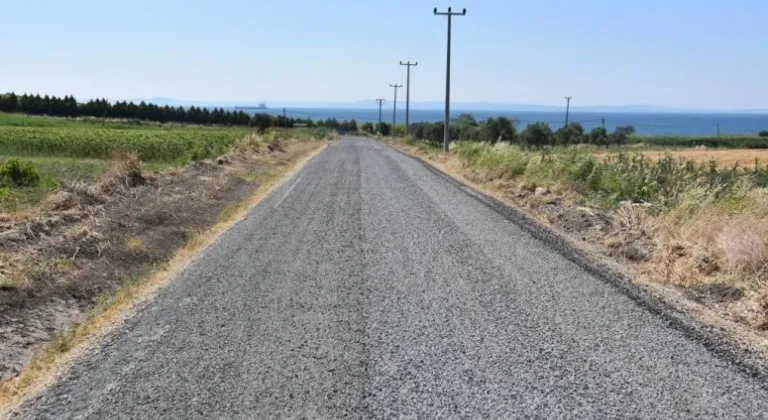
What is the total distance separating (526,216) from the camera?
44.7 feet

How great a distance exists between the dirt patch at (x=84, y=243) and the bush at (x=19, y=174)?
8.51 feet

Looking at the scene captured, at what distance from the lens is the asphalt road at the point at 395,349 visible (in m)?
4.50

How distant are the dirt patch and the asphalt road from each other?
2.58 feet

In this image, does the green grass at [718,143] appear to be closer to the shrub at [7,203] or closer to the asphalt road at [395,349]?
the shrub at [7,203]

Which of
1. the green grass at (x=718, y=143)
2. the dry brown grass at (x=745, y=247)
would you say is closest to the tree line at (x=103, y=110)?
the green grass at (x=718, y=143)

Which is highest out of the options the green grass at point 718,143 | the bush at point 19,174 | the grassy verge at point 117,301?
the bush at point 19,174

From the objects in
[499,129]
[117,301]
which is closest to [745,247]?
[117,301]

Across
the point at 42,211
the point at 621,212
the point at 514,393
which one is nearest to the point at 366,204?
the point at 621,212

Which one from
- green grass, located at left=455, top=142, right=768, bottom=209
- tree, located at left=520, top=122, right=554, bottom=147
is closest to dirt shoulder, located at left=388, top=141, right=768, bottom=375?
green grass, located at left=455, top=142, right=768, bottom=209

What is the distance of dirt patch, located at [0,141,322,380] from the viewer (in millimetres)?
6375

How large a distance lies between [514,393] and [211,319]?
2.98 metres

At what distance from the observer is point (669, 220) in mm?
10320

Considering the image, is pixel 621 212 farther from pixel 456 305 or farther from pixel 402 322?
pixel 402 322

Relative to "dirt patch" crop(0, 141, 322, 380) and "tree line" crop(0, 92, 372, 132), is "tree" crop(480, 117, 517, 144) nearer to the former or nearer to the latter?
"tree line" crop(0, 92, 372, 132)
